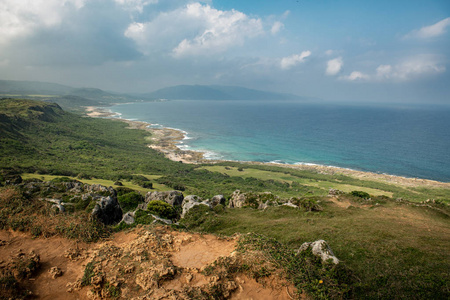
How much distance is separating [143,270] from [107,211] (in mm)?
12233

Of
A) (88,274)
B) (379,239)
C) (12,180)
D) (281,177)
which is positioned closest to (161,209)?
(88,274)

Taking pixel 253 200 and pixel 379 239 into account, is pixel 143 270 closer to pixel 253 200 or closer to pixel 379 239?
pixel 379 239

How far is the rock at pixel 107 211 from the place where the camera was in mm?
19325

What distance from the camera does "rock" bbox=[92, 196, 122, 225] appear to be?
19.3m

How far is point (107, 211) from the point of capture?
20453 millimetres

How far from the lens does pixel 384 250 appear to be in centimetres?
1419

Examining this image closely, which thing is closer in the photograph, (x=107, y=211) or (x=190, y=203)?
(x=107, y=211)

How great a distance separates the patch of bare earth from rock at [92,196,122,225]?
247 inches

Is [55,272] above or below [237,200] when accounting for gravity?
above

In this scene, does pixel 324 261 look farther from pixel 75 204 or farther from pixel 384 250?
pixel 75 204

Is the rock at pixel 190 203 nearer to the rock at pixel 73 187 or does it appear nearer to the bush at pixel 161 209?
the bush at pixel 161 209

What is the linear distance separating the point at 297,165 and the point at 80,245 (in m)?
82.4

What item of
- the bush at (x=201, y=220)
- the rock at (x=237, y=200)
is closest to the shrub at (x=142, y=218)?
the bush at (x=201, y=220)

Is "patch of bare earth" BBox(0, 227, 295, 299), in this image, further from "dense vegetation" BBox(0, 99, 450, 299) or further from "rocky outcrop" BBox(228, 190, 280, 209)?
"rocky outcrop" BBox(228, 190, 280, 209)
